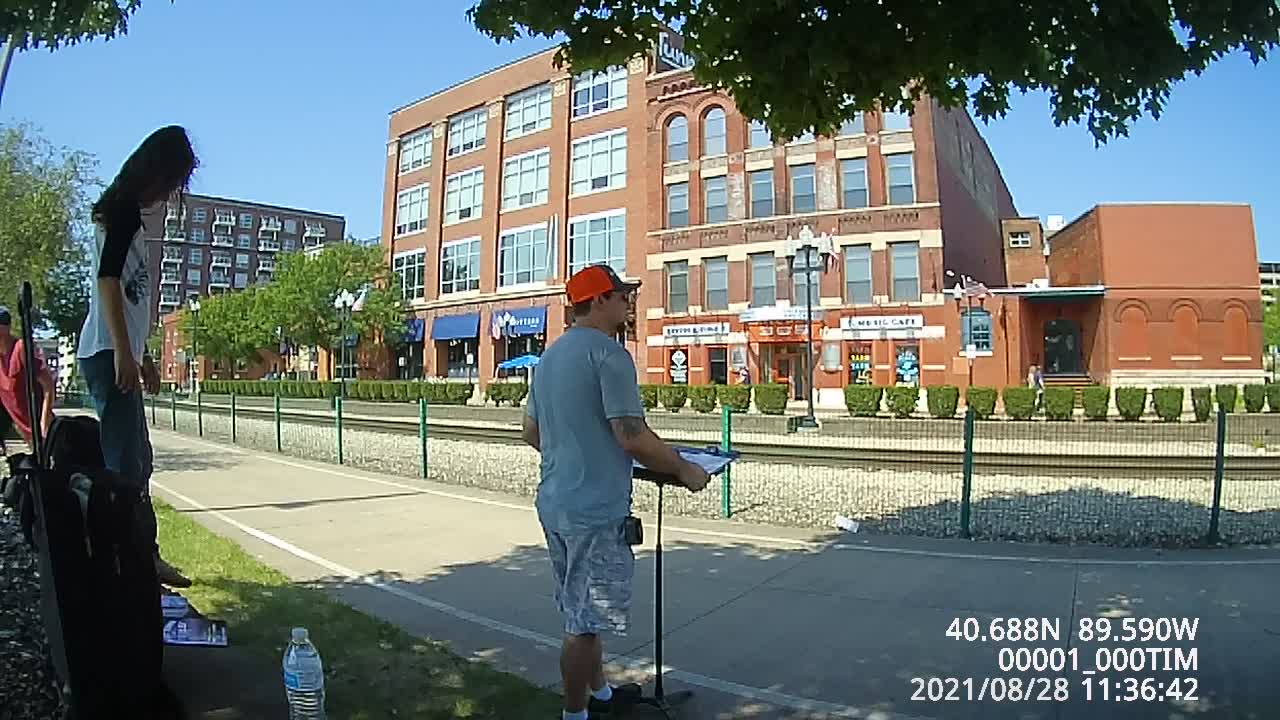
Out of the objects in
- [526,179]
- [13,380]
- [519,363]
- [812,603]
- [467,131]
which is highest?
[467,131]

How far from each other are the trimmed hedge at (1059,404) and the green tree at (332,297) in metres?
40.9

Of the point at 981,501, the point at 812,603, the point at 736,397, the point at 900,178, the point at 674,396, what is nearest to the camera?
the point at 812,603

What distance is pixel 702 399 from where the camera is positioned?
3219 centimetres

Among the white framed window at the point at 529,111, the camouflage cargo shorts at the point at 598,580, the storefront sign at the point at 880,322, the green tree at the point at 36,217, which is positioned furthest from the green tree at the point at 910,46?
the white framed window at the point at 529,111

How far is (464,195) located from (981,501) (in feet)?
157

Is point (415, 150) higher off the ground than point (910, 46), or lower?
higher

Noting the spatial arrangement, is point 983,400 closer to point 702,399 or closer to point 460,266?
point 702,399

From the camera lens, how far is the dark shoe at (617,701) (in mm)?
3531

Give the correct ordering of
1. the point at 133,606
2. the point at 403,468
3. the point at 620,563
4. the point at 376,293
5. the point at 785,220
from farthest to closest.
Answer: the point at 376,293, the point at 785,220, the point at 403,468, the point at 620,563, the point at 133,606

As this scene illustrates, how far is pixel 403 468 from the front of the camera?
47.2 ft

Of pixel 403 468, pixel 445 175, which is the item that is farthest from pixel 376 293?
pixel 403 468

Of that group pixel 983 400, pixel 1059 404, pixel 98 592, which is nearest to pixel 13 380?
pixel 98 592

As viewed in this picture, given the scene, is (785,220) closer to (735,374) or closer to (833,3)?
(735,374)

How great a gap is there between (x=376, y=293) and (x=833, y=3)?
2127 inches
